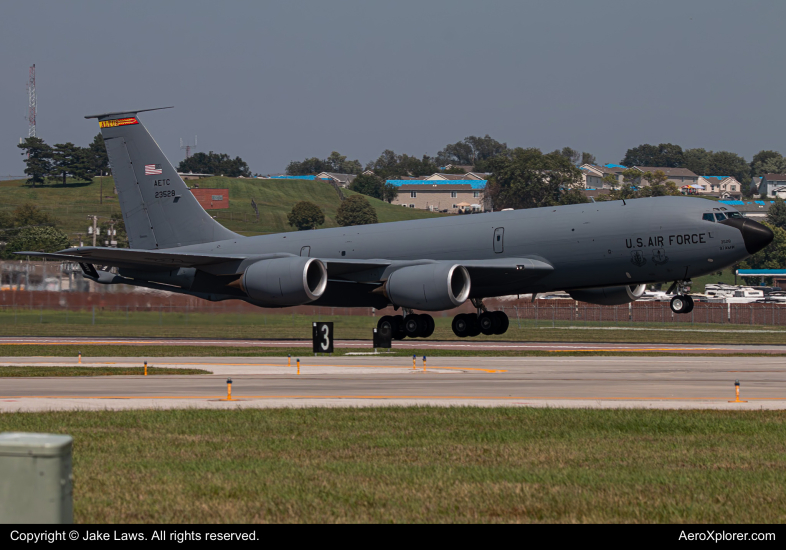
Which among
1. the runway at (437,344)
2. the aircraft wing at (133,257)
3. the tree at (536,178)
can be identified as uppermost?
the tree at (536,178)

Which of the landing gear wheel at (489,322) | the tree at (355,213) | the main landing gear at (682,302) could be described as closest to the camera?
the main landing gear at (682,302)

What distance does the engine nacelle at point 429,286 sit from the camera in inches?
1527

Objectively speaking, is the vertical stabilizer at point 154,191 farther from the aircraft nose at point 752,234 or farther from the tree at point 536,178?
the tree at point 536,178

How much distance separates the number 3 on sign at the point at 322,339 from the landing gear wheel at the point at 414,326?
470cm

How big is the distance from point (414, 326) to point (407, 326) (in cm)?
38

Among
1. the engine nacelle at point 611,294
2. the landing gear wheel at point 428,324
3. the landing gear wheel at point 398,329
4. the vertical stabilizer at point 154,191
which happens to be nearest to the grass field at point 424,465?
the landing gear wheel at point 428,324

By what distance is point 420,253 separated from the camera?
140 ft

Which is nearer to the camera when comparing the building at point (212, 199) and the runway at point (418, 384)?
the runway at point (418, 384)

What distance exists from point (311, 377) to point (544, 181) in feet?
538

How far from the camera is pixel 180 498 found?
10.4m

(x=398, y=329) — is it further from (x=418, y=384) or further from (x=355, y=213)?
(x=355, y=213)

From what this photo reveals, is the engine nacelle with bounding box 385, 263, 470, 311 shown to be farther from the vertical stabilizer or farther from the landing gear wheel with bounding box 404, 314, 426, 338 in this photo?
the vertical stabilizer

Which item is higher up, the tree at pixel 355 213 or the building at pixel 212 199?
the building at pixel 212 199
